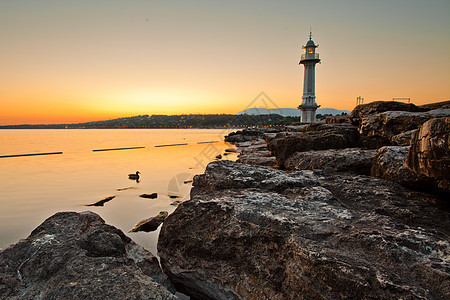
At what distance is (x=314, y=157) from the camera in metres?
7.09

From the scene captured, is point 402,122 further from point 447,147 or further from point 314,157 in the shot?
point 447,147

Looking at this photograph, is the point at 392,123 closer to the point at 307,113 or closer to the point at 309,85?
the point at 307,113

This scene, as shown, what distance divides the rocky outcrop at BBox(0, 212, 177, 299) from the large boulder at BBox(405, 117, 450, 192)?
3617 mm

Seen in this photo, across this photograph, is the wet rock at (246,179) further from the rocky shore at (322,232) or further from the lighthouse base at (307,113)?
the lighthouse base at (307,113)

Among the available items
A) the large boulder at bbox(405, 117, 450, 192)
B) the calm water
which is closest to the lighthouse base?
the calm water

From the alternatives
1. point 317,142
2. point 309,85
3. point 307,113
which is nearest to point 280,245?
point 317,142

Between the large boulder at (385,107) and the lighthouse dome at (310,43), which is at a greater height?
the lighthouse dome at (310,43)

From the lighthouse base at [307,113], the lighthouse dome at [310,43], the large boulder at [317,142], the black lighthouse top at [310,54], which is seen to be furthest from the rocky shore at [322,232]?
the lighthouse dome at [310,43]

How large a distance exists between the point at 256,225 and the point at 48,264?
2786 millimetres

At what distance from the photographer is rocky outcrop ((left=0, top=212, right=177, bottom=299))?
8.72 feet

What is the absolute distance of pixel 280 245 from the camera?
10.3ft

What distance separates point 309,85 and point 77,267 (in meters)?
58.7

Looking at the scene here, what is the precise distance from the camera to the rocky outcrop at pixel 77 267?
2.66 metres

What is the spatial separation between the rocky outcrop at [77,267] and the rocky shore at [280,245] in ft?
0.04
